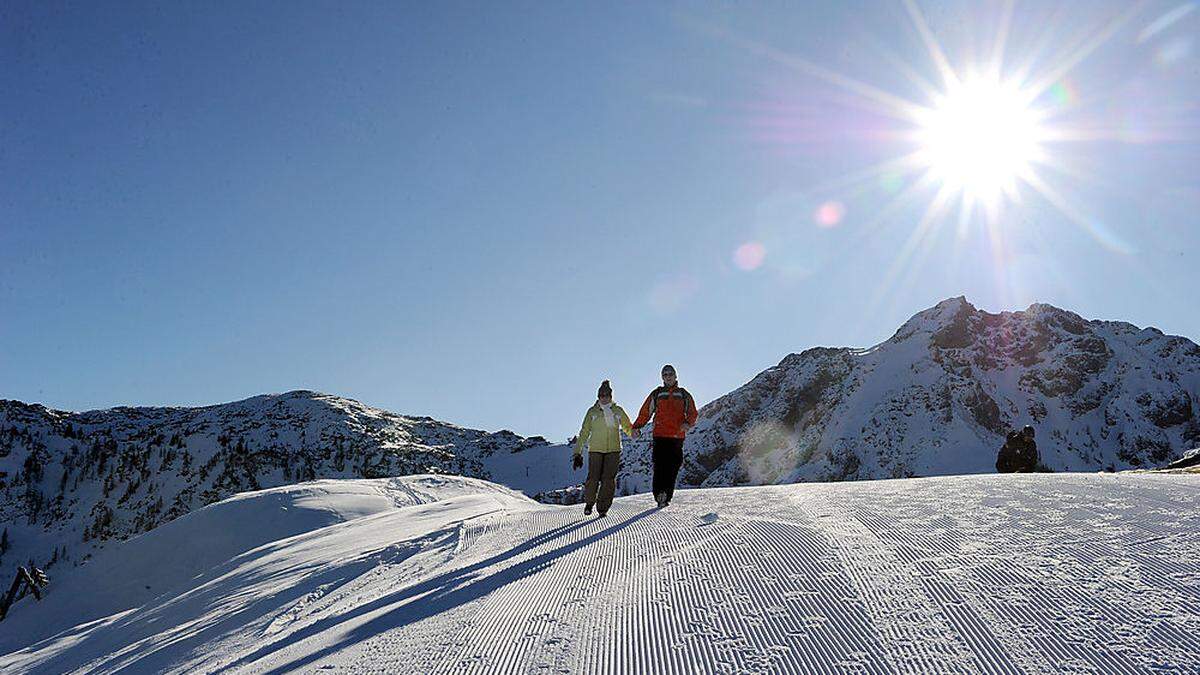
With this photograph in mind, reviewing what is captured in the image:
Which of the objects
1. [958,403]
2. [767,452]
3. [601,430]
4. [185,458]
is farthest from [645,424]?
[185,458]

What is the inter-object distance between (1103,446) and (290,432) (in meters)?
97.8

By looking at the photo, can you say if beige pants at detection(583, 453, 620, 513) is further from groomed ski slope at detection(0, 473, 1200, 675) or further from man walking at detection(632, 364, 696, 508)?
man walking at detection(632, 364, 696, 508)

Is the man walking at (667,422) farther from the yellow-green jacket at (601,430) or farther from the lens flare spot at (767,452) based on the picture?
the lens flare spot at (767,452)

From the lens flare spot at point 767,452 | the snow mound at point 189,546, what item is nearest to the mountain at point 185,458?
the lens flare spot at point 767,452

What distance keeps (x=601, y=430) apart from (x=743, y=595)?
5664mm

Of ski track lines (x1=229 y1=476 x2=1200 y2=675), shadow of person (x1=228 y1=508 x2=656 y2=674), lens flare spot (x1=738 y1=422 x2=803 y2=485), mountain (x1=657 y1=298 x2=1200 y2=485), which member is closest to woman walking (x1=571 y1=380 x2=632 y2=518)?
shadow of person (x1=228 y1=508 x2=656 y2=674)

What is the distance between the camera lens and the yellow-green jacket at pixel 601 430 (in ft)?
31.1

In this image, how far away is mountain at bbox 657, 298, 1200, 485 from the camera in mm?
63250

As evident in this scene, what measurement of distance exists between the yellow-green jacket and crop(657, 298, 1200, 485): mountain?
55615 millimetres

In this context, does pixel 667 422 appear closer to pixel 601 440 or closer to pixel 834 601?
pixel 601 440

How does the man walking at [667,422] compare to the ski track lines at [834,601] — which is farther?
the man walking at [667,422]

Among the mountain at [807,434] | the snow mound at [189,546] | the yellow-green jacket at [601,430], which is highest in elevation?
the mountain at [807,434]

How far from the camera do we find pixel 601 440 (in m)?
9.48

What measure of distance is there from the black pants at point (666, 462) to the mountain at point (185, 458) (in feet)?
237
